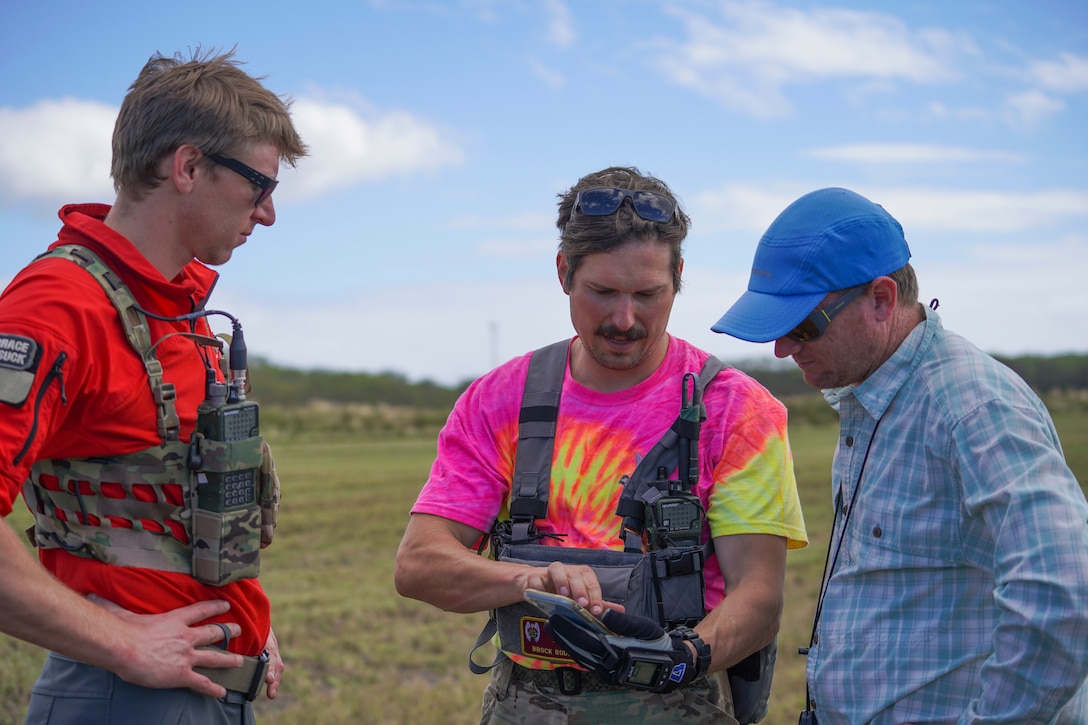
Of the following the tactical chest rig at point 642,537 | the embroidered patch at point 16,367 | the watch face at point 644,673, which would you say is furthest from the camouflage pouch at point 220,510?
the watch face at point 644,673

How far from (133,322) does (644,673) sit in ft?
6.06

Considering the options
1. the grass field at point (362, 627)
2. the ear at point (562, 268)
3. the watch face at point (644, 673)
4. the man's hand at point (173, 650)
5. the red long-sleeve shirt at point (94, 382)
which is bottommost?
the grass field at point (362, 627)

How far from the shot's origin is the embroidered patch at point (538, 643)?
333cm

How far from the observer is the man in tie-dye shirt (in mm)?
3342

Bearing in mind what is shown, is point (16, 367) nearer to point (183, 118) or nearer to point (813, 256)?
point (183, 118)

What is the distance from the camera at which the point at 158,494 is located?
2.89 meters

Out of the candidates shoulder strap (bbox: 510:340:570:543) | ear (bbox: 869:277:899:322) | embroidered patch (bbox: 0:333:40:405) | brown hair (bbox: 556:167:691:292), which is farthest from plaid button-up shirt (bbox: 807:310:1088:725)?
embroidered patch (bbox: 0:333:40:405)

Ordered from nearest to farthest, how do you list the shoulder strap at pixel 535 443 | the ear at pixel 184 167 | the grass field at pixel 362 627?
1. the ear at pixel 184 167
2. the shoulder strap at pixel 535 443
3. the grass field at pixel 362 627

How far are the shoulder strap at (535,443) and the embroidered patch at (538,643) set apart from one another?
0.28 metres

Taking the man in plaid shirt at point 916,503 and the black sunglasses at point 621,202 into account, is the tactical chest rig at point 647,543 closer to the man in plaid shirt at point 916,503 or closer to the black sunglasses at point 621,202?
the man in plaid shirt at point 916,503

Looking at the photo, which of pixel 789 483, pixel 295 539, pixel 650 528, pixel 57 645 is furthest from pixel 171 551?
pixel 295 539

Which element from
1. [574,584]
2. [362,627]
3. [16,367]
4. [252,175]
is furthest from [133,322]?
[362,627]

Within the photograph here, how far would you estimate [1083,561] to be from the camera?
2.32 meters

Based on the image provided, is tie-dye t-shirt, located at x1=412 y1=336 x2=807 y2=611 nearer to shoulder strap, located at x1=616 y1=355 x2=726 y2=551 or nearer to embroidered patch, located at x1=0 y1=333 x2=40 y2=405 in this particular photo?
shoulder strap, located at x1=616 y1=355 x2=726 y2=551
